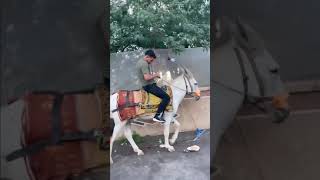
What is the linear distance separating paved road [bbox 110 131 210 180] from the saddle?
23cm

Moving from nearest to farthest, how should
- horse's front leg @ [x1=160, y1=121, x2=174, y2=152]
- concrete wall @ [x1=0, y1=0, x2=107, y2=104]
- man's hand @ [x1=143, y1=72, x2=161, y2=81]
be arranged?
concrete wall @ [x1=0, y1=0, x2=107, y2=104], man's hand @ [x1=143, y1=72, x2=161, y2=81], horse's front leg @ [x1=160, y1=121, x2=174, y2=152]

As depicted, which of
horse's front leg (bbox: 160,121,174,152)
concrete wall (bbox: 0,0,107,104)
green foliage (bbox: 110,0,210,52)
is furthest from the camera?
horse's front leg (bbox: 160,121,174,152)

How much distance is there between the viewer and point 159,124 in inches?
135

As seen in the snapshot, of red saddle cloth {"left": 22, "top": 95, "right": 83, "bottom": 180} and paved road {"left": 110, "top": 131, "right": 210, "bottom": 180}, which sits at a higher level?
red saddle cloth {"left": 22, "top": 95, "right": 83, "bottom": 180}

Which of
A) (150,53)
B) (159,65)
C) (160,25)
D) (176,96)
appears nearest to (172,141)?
(176,96)

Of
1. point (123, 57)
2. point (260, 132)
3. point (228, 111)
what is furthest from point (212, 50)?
point (123, 57)

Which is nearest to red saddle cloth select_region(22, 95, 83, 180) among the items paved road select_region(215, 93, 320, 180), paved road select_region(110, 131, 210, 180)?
paved road select_region(215, 93, 320, 180)

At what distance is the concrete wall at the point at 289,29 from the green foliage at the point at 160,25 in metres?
1.29

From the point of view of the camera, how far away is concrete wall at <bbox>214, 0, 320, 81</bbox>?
1814 mm

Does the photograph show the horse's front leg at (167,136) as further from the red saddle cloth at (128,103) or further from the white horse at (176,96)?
the red saddle cloth at (128,103)

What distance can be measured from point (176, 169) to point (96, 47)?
1817 mm

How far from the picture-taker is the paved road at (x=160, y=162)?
3.18 meters

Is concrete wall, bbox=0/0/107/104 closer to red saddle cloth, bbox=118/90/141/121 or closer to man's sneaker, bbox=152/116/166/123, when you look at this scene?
red saddle cloth, bbox=118/90/141/121

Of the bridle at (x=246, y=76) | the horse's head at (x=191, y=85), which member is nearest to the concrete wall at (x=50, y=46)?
the bridle at (x=246, y=76)
